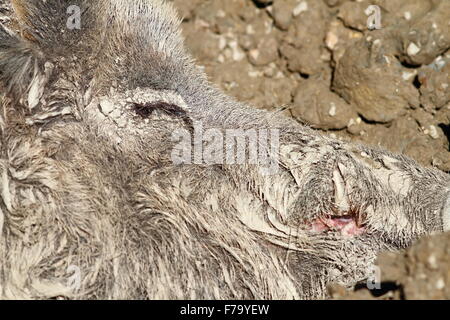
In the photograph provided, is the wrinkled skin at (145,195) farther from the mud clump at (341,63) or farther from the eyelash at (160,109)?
the mud clump at (341,63)

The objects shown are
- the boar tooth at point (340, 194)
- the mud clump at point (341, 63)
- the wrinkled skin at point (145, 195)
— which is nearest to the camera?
the wrinkled skin at point (145, 195)

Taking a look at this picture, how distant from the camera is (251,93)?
12.5ft

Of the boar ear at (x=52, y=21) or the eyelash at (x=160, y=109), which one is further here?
the eyelash at (x=160, y=109)

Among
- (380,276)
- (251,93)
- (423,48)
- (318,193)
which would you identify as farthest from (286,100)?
(380,276)

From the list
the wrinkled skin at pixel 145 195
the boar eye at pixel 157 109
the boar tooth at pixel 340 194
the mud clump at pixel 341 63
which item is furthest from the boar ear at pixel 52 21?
the boar tooth at pixel 340 194

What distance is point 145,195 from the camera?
281 centimetres

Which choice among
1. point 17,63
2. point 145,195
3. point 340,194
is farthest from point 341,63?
point 17,63

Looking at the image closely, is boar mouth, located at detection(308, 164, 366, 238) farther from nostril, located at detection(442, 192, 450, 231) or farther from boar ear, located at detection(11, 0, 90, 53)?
boar ear, located at detection(11, 0, 90, 53)

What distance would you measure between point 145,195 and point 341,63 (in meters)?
1.34

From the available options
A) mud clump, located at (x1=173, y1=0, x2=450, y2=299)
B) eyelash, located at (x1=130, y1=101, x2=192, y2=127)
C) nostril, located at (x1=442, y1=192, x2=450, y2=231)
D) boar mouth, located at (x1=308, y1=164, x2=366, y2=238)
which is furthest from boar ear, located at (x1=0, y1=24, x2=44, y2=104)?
nostril, located at (x1=442, y1=192, x2=450, y2=231)

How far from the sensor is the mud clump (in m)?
3.36

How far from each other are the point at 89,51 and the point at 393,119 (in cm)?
151

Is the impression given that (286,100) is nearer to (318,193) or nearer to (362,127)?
(362,127)

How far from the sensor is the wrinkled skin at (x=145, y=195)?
272 centimetres
